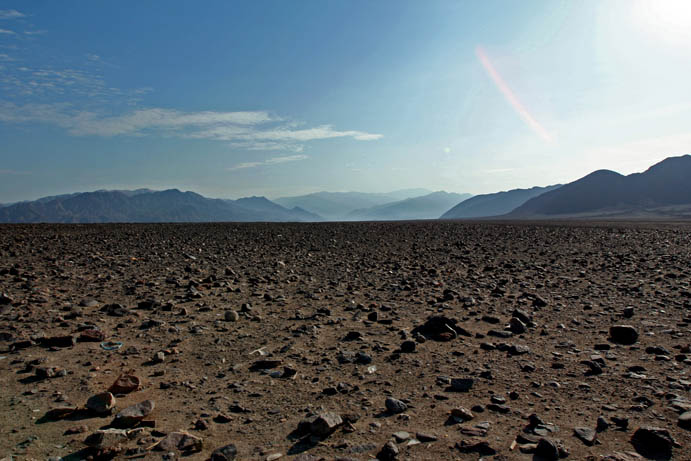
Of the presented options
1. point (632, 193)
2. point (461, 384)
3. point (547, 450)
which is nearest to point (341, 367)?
point (461, 384)

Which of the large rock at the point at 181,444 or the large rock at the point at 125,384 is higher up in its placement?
the large rock at the point at 125,384

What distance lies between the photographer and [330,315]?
8.17 metres

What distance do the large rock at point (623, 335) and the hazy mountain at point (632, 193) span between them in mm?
170439

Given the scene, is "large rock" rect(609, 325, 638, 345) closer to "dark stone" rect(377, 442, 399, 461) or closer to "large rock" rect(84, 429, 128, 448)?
"dark stone" rect(377, 442, 399, 461)

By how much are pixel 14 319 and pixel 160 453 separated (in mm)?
5574

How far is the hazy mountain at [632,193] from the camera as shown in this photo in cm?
15962

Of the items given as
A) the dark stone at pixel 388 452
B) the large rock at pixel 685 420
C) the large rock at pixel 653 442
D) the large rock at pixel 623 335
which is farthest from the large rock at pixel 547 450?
the large rock at pixel 623 335

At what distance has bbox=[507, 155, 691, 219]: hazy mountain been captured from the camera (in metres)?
160

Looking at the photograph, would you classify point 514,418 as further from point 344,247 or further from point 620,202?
point 620,202

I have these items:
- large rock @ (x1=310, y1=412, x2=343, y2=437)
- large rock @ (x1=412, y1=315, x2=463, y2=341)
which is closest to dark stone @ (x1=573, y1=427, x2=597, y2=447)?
large rock @ (x1=310, y1=412, x2=343, y2=437)

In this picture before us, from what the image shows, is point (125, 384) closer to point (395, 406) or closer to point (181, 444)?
point (181, 444)

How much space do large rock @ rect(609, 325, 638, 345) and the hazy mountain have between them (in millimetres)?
170439

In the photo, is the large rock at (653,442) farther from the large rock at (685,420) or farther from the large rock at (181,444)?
the large rock at (181,444)

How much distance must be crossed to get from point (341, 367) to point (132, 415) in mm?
2539
